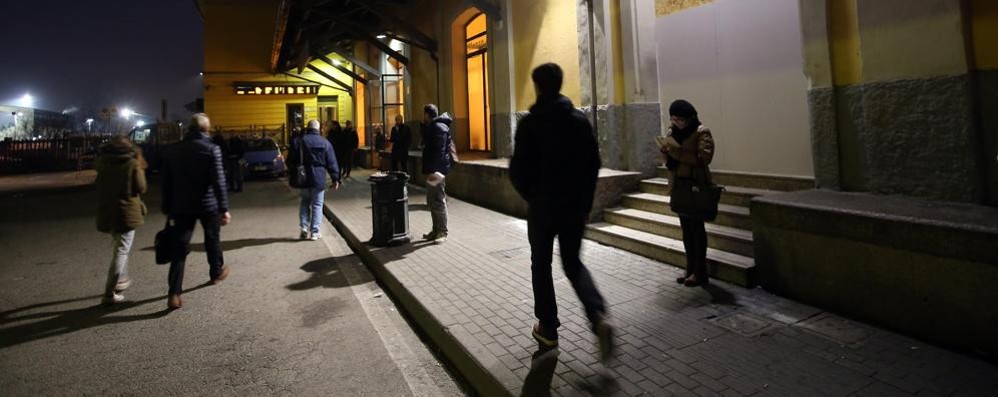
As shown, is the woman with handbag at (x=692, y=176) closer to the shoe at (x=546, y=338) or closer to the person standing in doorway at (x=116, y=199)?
the shoe at (x=546, y=338)

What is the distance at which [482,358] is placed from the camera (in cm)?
344

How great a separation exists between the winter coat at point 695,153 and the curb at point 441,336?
7.73 ft

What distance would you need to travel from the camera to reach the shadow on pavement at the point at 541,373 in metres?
2.98

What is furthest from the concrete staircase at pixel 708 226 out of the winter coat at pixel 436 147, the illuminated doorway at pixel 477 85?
the illuminated doorway at pixel 477 85

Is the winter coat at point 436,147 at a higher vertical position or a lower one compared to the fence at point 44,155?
lower

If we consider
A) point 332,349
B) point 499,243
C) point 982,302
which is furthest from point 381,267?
point 982,302

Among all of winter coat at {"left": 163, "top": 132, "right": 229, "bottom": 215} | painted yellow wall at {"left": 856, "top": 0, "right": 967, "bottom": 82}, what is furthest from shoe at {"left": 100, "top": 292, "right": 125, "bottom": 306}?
painted yellow wall at {"left": 856, "top": 0, "right": 967, "bottom": 82}

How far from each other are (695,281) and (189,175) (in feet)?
15.9

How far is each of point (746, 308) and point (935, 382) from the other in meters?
1.33

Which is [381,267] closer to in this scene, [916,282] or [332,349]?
[332,349]

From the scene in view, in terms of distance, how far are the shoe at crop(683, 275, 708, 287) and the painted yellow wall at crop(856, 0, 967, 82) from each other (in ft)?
7.29

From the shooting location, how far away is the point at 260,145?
62.2ft

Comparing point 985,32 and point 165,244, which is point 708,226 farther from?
point 165,244

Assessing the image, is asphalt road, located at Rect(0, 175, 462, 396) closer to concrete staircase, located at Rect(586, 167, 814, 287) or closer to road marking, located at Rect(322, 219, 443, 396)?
road marking, located at Rect(322, 219, 443, 396)
